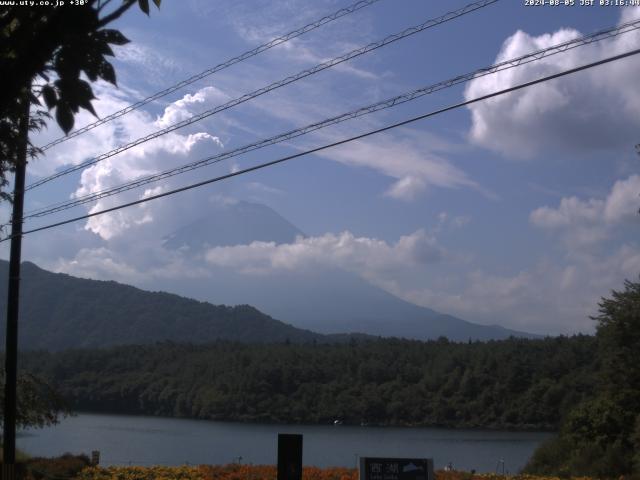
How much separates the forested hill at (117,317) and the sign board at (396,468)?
107 meters

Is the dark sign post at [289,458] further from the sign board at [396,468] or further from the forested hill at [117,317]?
the forested hill at [117,317]

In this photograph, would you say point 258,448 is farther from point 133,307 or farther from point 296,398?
point 133,307

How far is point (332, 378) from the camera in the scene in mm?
59938

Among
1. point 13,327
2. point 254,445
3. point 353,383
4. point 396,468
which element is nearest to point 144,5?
point 396,468

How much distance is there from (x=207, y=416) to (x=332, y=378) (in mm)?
9858

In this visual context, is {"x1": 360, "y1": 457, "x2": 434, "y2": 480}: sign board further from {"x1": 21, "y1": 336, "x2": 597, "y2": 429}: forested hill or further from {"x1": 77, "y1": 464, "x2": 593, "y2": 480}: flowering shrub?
{"x1": 21, "y1": 336, "x2": 597, "y2": 429}: forested hill

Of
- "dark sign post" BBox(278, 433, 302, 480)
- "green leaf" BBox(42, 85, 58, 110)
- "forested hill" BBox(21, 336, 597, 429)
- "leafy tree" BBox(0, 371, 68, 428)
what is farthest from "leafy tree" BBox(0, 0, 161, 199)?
"forested hill" BBox(21, 336, 597, 429)

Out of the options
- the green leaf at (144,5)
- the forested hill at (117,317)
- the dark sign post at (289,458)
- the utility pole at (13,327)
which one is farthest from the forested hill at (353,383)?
the forested hill at (117,317)

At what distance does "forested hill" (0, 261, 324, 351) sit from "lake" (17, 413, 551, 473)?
7429 centimetres

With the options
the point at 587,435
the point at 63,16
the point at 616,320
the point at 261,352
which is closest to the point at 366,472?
the point at 63,16

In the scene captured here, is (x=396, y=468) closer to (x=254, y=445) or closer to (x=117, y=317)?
(x=254, y=445)

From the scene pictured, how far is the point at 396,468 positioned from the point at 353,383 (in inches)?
1879

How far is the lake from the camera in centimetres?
2888

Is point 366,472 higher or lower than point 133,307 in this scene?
lower
